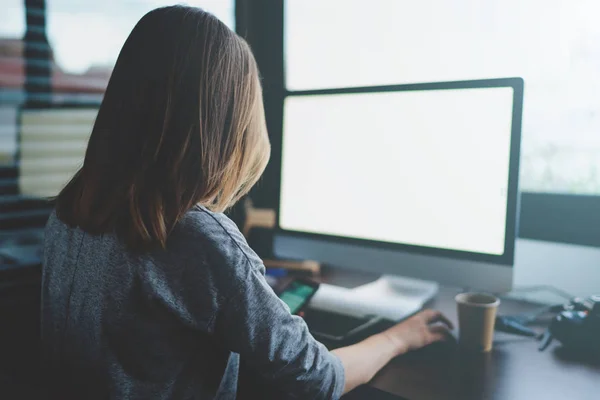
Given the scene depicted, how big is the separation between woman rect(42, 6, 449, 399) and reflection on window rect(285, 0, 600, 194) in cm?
69

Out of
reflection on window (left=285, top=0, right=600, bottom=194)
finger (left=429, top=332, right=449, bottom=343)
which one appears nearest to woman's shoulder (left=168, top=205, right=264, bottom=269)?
finger (left=429, top=332, right=449, bottom=343)

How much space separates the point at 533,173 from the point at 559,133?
0.38ft

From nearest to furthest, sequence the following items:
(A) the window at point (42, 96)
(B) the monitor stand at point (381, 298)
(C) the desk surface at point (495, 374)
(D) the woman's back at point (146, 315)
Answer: (D) the woman's back at point (146, 315), (C) the desk surface at point (495, 374), (B) the monitor stand at point (381, 298), (A) the window at point (42, 96)

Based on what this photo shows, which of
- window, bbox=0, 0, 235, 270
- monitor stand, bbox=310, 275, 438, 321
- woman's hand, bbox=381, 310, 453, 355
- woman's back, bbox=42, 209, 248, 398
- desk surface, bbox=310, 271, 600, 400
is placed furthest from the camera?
window, bbox=0, 0, 235, 270

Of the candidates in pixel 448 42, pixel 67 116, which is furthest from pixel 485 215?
pixel 67 116

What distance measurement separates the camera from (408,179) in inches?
41.5

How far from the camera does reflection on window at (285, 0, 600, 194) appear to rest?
1.19 meters

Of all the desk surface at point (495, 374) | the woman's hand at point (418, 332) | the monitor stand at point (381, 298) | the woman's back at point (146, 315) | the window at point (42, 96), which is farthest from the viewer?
the window at point (42, 96)

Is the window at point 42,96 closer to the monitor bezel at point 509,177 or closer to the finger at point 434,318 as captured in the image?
the monitor bezel at point 509,177

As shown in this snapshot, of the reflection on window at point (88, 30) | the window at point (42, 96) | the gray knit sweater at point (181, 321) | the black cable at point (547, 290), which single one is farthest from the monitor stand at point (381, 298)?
the reflection on window at point (88, 30)

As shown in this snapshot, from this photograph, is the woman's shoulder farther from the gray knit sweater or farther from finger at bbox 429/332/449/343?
finger at bbox 429/332/449/343

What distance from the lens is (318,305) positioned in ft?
3.57

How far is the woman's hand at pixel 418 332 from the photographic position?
2.90 ft

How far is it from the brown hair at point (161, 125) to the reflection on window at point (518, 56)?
684 mm
